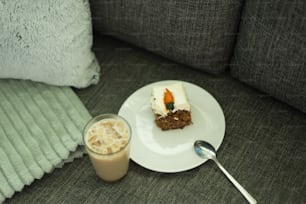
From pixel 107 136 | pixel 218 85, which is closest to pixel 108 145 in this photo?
pixel 107 136

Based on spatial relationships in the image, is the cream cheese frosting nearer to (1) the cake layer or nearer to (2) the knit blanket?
(1) the cake layer

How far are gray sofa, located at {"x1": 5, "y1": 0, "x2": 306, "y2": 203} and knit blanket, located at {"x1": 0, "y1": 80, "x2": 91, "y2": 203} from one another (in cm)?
4

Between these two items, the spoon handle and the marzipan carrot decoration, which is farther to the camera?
the marzipan carrot decoration

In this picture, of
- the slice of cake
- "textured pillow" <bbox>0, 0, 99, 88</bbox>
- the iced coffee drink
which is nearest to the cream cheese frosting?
the slice of cake

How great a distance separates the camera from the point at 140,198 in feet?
3.05

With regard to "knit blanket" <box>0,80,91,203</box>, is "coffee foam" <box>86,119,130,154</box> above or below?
above

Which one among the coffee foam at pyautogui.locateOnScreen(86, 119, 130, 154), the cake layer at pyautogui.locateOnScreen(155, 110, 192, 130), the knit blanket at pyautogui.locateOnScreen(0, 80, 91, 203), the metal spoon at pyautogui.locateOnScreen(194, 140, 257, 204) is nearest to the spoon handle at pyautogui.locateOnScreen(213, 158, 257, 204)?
the metal spoon at pyautogui.locateOnScreen(194, 140, 257, 204)

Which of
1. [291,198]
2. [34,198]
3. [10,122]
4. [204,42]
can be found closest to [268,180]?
[291,198]

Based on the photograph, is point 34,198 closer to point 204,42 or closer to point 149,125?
point 149,125

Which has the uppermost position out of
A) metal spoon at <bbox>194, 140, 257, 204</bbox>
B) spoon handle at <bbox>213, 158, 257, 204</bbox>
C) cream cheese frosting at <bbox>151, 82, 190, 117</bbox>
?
cream cheese frosting at <bbox>151, 82, 190, 117</bbox>

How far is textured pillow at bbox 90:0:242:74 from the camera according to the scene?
104 centimetres

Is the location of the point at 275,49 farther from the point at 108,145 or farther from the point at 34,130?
the point at 34,130

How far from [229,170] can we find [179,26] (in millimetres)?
411

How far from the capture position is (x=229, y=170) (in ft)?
3.17
